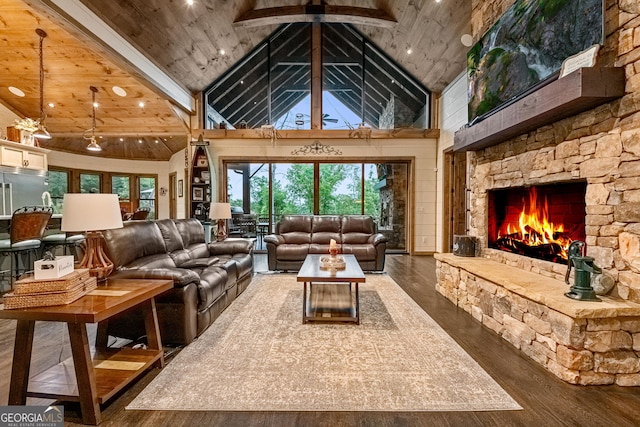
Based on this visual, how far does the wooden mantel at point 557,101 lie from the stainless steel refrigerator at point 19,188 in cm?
706

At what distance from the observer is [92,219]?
6.66ft

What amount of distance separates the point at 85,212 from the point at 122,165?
961cm

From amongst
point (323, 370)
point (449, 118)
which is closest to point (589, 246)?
point (323, 370)

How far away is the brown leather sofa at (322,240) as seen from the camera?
5.29 meters

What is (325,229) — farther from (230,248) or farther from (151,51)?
(151,51)

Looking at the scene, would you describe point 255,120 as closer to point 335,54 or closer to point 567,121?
point 335,54

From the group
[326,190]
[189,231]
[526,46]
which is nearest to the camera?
[526,46]

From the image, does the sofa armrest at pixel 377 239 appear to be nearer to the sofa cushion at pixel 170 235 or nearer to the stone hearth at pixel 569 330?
the stone hearth at pixel 569 330

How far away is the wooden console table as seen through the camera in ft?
5.44

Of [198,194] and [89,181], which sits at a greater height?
[89,181]

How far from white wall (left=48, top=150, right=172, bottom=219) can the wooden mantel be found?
27.0 feet

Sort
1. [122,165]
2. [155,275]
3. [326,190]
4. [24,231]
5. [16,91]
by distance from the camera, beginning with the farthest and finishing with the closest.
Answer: [122,165] → [326,190] → [16,91] → [24,231] → [155,275]

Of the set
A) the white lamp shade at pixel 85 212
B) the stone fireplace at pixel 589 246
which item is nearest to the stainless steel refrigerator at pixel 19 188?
the white lamp shade at pixel 85 212

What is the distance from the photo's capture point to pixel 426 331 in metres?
2.88
